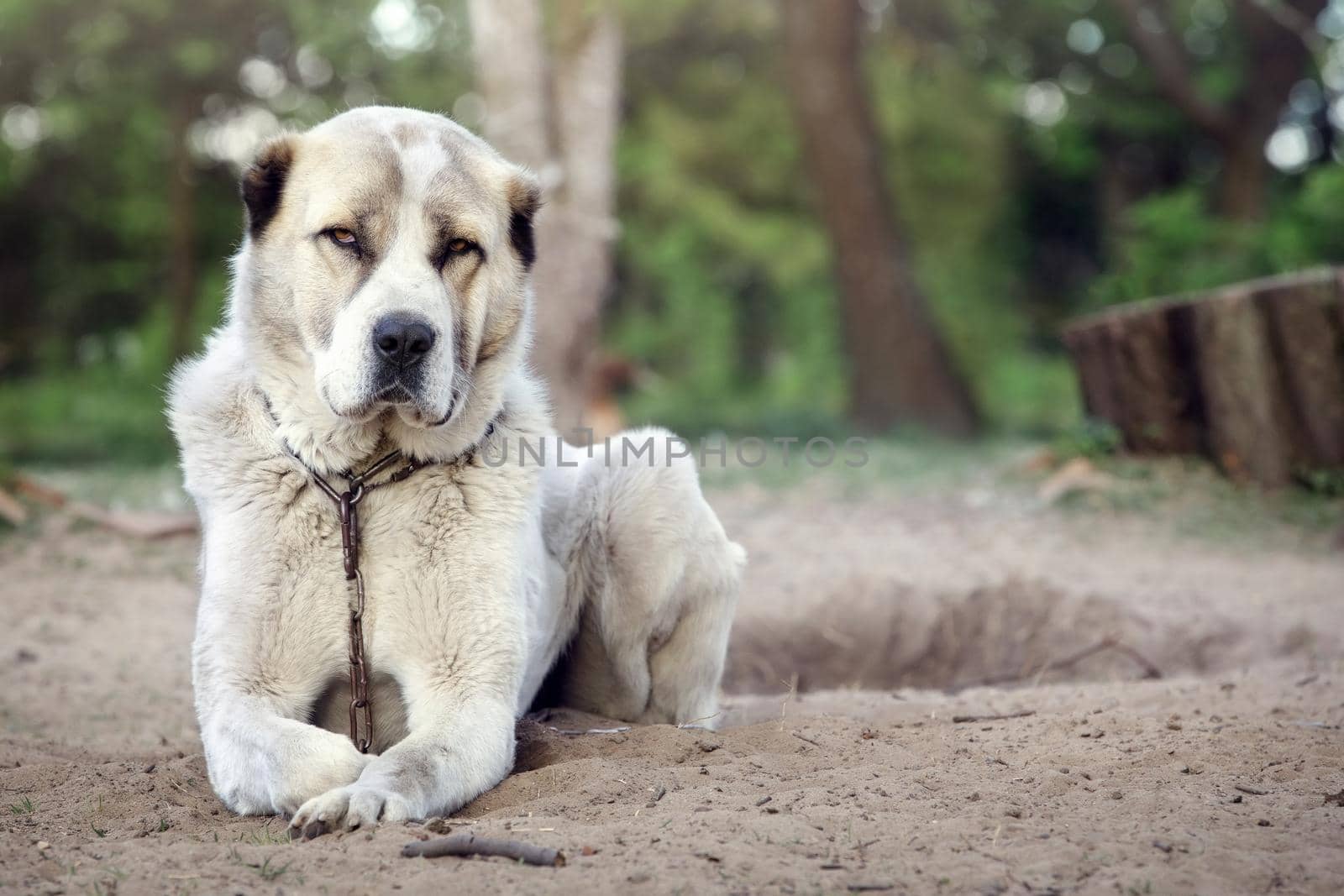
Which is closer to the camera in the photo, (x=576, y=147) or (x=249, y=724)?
(x=249, y=724)

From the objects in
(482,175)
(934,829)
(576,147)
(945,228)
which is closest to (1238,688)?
(934,829)

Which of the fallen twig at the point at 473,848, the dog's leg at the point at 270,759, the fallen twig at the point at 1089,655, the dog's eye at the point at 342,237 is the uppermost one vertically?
the dog's eye at the point at 342,237

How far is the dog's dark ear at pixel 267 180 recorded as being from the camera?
338 cm

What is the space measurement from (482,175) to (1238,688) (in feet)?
9.68

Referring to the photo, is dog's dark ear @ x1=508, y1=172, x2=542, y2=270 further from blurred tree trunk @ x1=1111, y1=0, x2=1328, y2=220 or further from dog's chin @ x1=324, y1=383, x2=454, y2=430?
blurred tree trunk @ x1=1111, y1=0, x2=1328, y2=220

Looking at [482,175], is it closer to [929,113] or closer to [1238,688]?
[1238,688]

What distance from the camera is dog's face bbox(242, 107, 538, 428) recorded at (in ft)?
10.4

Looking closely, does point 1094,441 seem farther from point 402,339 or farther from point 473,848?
point 473,848

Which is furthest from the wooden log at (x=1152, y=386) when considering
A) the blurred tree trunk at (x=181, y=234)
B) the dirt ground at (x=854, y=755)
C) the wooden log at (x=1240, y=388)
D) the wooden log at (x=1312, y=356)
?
the blurred tree trunk at (x=181, y=234)

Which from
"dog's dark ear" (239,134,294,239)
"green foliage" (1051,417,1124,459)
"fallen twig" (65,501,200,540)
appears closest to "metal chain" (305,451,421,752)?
"dog's dark ear" (239,134,294,239)

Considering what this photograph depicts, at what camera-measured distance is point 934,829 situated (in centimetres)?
267

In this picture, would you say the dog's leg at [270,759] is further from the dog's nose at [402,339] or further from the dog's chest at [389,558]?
the dog's nose at [402,339]

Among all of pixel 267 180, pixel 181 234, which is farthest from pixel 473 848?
pixel 181 234

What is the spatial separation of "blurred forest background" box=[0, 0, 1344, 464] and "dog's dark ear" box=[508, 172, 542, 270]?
8752mm
